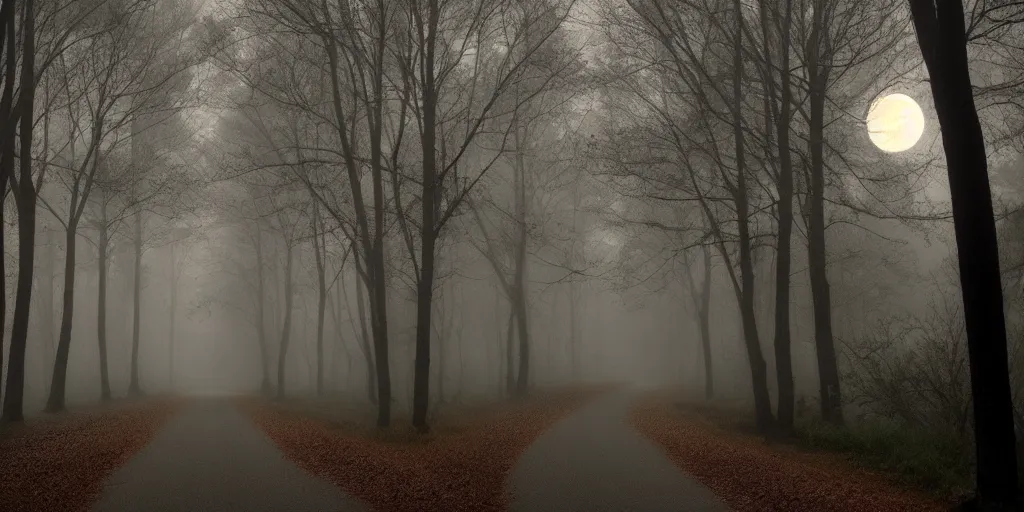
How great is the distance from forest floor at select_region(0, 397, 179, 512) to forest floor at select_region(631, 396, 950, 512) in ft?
26.2

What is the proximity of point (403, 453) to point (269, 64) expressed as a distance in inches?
475

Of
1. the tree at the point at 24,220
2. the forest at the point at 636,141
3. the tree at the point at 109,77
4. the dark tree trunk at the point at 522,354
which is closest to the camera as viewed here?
the forest at the point at 636,141

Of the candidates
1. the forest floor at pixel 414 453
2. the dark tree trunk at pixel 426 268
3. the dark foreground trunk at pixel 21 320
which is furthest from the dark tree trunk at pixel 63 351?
the dark tree trunk at pixel 426 268

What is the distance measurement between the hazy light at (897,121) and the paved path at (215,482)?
44.3 feet

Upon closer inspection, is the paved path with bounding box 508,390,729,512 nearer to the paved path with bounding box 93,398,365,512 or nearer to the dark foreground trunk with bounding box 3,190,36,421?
the paved path with bounding box 93,398,365,512

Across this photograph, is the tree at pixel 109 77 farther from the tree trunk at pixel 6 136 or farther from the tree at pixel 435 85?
the tree at pixel 435 85

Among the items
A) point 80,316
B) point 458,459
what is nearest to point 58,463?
point 458,459

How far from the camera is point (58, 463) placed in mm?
8492

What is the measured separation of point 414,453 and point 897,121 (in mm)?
13260

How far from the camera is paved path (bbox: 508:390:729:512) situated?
286 inches

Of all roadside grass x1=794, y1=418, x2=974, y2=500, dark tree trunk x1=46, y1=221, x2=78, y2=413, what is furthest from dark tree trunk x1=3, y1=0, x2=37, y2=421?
roadside grass x1=794, y1=418, x2=974, y2=500

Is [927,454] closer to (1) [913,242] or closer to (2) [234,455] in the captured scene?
(2) [234,455]

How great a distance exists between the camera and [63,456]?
29.3ft

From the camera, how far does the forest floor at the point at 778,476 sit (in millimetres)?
7016
